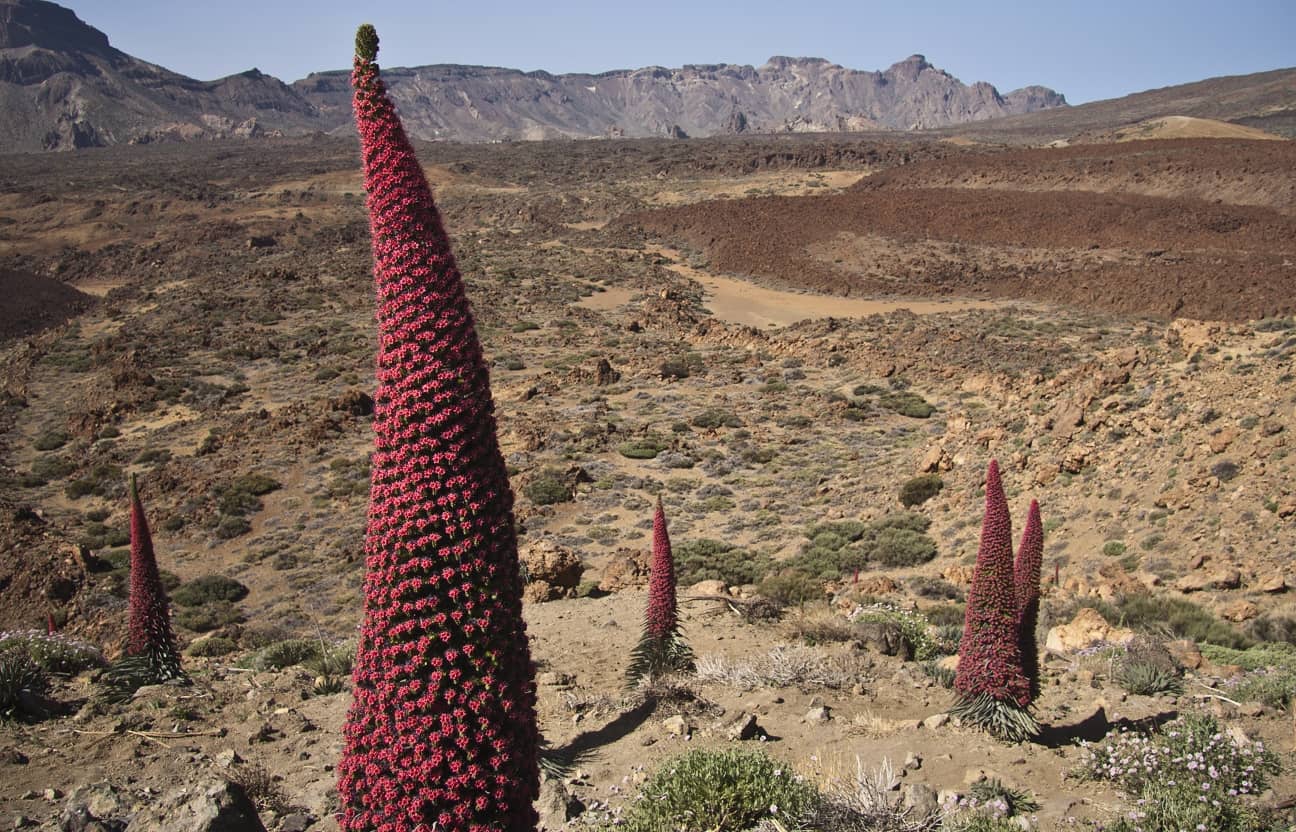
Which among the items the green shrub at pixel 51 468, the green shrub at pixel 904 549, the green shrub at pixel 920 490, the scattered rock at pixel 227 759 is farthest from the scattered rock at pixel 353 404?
the scattered rock at pixel 227 759

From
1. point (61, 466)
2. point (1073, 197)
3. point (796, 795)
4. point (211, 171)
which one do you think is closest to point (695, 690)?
point (796, 795)

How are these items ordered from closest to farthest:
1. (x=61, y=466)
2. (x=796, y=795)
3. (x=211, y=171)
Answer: (x=796, y=795), (x=61, y=466), (x=211, y=171)

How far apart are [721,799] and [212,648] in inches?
358

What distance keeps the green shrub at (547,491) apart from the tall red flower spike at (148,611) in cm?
1104

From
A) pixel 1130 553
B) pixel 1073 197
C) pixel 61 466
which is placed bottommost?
pixel 61 466

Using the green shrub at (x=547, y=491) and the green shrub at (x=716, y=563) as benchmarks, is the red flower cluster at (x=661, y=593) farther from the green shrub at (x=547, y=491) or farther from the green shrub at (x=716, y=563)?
the green shrub at (x=547, y=491)

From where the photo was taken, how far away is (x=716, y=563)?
14.3m

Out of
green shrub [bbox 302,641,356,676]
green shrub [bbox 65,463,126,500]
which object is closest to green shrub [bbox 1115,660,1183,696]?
green shrub [bbox 302,641,356,676]

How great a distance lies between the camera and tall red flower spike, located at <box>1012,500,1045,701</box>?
5.94m

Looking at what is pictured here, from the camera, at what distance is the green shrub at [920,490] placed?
1563 cm

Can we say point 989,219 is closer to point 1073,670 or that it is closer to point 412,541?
point 1073,670

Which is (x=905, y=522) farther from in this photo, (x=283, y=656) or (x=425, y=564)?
(x=425, y=564)

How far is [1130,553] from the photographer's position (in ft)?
38.1

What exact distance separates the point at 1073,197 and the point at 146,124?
16123 centimetres
